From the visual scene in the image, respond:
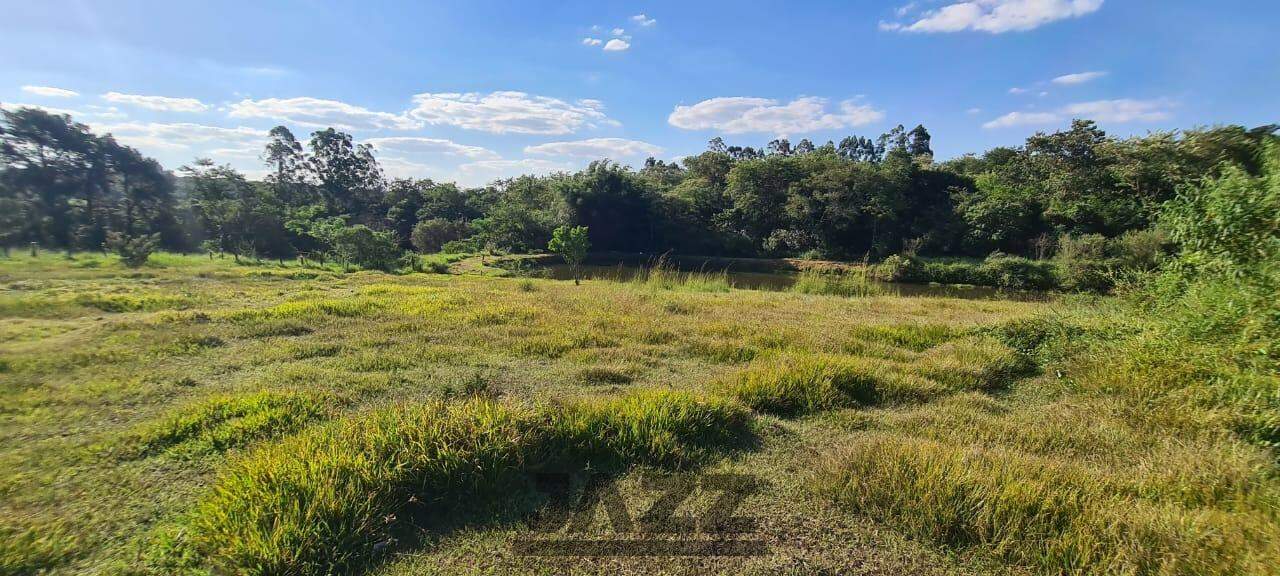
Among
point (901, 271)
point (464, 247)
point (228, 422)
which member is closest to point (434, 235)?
point (464, 247)

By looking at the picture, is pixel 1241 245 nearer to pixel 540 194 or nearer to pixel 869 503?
pixel 869 503

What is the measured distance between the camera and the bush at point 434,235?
3416 cm

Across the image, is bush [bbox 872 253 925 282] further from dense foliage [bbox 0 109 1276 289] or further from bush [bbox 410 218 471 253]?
bush [bbox 410 218 471 253]

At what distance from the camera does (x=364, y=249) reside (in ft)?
71.6

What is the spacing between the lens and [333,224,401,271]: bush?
21.6 meters

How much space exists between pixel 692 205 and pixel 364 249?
21.6m

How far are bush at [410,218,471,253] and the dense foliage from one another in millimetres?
94

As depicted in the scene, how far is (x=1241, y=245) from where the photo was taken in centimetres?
409

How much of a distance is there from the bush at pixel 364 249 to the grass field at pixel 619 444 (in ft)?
50.6

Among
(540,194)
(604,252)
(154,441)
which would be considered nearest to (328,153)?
(540,194)

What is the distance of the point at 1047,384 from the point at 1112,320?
6.97 feet

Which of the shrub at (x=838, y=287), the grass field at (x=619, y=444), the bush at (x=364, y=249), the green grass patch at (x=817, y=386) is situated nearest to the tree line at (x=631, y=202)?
the bush at (x=364, y=249)

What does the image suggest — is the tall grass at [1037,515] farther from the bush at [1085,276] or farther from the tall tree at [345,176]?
the tall tree at [345,176]

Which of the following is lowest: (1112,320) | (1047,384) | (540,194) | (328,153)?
(1047,384)
